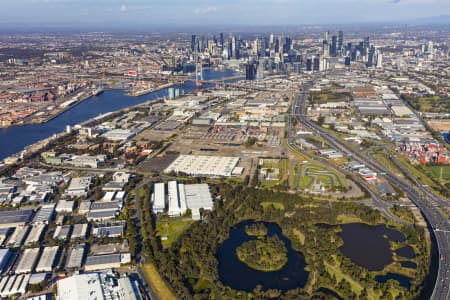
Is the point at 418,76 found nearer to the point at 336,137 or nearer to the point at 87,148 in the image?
the point at 336,137

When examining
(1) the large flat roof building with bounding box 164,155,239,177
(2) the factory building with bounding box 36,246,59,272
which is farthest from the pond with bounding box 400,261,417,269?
(2) the factory building with bounding box 36,246,59,272

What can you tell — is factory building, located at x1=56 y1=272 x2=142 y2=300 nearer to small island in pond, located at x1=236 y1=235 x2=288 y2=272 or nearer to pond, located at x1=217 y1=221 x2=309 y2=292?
pond, located at x1=217 y1=221 x2=309 y2=292

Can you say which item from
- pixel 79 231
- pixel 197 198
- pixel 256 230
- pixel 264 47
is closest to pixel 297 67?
pixel 264 47

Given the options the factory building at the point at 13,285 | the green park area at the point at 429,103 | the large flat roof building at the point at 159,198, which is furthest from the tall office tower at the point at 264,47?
the factory building at the point at 13,285

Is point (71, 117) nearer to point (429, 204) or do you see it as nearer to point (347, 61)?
point (429, 204)

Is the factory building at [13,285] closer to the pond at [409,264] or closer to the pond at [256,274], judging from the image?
the pond at [256,274]
